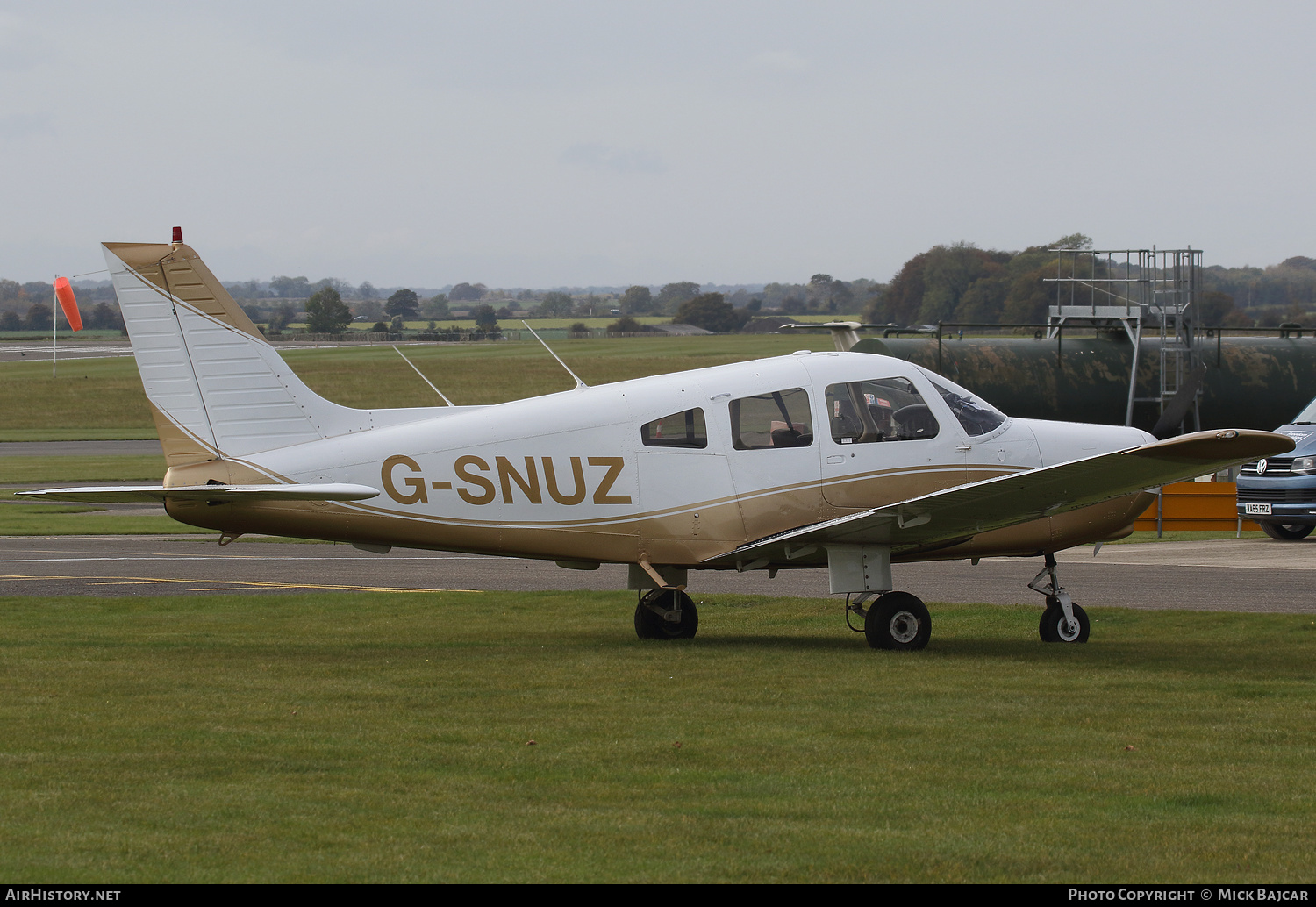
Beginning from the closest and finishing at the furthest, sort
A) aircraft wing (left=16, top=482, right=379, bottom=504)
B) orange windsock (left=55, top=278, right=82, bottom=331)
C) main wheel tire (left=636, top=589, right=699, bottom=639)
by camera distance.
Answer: aircraft wing (left=16, top=482, right=379, bottom=504), main wheel tire (left=636, top=589, right=699, bottom=639), orange windsock (left=55, top=278, right=82, bottom=331)

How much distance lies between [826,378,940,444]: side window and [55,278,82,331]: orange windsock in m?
17.5

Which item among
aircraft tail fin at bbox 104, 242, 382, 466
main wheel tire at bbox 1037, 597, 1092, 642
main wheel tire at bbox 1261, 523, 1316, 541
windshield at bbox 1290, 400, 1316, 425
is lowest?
main wheel tire at bbox 1261, 523, 1316, 541

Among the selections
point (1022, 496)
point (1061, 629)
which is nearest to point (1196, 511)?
point (1061, 629)

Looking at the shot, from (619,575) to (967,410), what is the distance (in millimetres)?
8495

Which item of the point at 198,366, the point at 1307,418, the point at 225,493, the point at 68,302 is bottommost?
the point at 1307,418

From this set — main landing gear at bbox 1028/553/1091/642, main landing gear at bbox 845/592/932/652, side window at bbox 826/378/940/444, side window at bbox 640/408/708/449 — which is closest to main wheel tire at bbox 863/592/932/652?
main landing gear at bbox 845/592/932/652

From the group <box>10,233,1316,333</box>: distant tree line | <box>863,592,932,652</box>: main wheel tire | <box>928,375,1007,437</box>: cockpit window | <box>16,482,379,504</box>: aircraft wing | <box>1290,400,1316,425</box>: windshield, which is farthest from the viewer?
<box>10,233,1316,333</box>: distant tree line

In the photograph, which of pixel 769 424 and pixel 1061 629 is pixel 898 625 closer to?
pixel 1061 629

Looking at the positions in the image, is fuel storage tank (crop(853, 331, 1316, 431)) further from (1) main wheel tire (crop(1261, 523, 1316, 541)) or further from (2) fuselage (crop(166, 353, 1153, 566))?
(2) fuselage (crop(166, 353, 1153, 566))

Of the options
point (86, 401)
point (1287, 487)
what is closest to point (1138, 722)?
point (1287, 487)

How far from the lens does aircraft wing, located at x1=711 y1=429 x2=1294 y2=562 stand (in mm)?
11164

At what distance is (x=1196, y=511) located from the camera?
2552cm

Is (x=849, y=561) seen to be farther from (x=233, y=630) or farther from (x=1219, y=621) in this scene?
(x=233, y=630)
